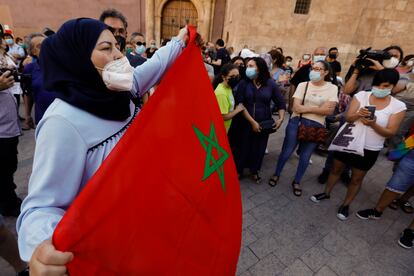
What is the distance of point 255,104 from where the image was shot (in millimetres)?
3357

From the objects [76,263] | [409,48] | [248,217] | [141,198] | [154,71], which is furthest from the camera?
[409,48]

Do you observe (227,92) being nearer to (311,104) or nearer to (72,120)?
(311,104)

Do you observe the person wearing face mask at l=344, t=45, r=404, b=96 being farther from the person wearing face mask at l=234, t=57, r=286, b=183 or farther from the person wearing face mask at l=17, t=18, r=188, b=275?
the person wearing face mask at l=17, t=18, r=188, b=275

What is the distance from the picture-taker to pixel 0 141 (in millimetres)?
2398

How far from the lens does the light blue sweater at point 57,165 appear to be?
810 mm

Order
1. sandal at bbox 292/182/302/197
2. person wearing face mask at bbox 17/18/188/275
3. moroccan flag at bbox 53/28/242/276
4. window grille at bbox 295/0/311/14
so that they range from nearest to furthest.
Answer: moroccan flag at bbox 53/28/242/276 → person wearing face mask at bbox 17/18/188/275 → sandal at bbox 292/182/302/197 → window grille at bbox 295/0/311/14

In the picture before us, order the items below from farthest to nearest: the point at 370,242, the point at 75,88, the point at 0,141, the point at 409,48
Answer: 1. the point at 409,48
2. the point at 370,242
3. the point at 0,141
4. the point at 75,88

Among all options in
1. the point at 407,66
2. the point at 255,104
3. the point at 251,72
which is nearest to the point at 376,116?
the point at 255,104

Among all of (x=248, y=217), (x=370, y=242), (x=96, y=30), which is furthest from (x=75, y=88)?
(x=370, y=242)

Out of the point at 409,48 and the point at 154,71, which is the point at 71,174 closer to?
the point at 154,71

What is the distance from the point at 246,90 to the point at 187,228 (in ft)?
8.49

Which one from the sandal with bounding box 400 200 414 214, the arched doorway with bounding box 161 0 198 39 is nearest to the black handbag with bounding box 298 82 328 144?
the sandal with bounding box 400 200 414 214

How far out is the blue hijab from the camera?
1.05 metres

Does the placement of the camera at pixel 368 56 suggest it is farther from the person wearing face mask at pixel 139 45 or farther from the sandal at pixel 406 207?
the person wearing face mask at pixel 139 45
